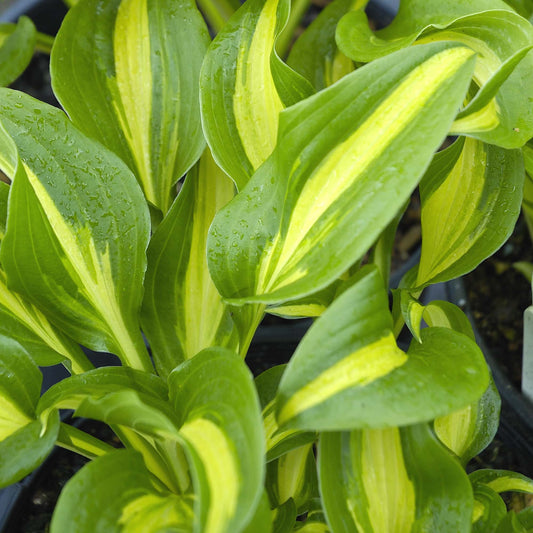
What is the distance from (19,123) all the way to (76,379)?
0.22 meters

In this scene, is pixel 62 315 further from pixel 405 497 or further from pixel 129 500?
pixel 405 497

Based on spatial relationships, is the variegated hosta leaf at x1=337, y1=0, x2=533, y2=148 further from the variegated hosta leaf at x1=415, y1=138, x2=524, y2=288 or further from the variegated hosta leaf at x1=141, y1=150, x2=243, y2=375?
the variegated hosta leaf at x1=141, y1=150, x2=243, y2=375

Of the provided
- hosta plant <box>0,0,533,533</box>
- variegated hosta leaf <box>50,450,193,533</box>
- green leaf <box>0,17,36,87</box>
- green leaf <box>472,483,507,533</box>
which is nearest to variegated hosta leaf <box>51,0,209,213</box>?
hosta plant <box>0,0,533,533</box>

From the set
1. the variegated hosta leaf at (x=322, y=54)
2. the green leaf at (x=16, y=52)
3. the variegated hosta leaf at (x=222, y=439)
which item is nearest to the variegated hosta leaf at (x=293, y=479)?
the variegated hosta leaf at (x=222, y=439)

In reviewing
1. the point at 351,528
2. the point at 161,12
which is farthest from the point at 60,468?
the point at 161,12

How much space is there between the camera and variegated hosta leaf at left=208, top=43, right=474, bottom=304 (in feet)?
1.35

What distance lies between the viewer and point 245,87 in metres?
0.61

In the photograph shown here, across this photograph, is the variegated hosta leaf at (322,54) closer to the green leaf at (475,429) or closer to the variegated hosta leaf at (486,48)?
the variegated hosta leaf at (486,48)

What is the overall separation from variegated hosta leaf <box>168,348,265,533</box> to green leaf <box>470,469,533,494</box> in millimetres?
308

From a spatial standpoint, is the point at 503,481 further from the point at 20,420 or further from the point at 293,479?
the point at 20,420

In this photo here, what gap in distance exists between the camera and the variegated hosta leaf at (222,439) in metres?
0.35

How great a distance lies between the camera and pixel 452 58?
1.43 feet

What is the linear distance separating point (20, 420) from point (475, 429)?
426mm

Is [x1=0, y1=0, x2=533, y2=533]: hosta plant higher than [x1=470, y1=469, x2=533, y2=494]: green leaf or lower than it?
higher
